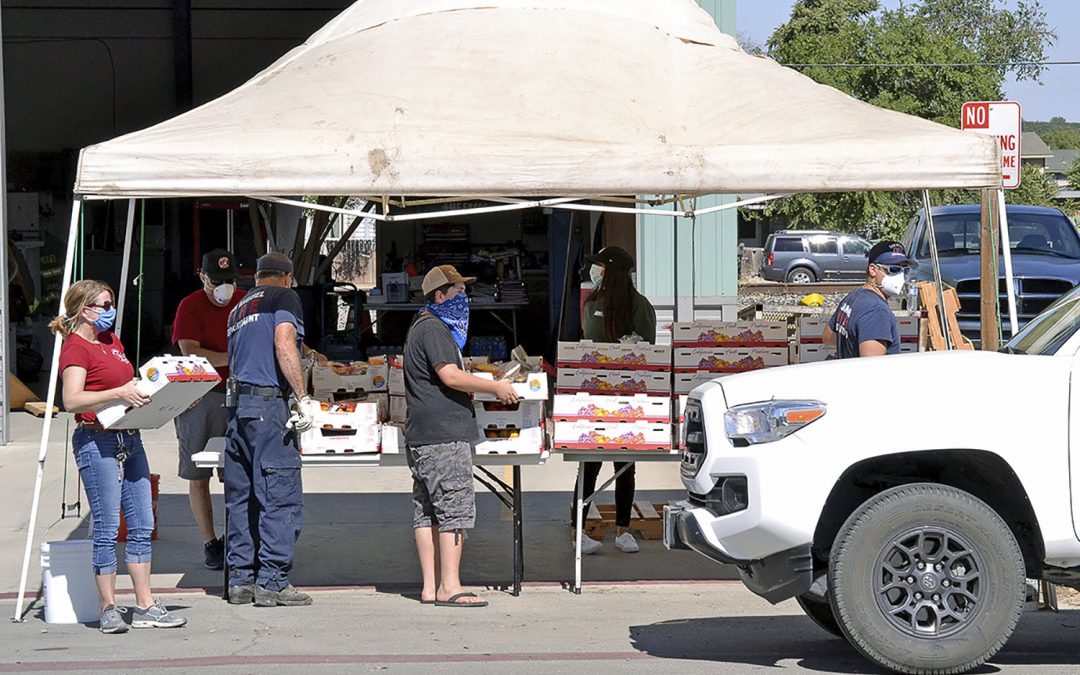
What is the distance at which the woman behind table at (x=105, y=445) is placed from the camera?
7176mm

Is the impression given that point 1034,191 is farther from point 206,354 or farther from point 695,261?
point 206,354

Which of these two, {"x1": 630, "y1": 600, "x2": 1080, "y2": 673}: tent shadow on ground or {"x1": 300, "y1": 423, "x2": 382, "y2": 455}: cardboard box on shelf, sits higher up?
{"x1": 300, "y1": 423, "x2": 382, "y2": 455}: cardboard box on shelf

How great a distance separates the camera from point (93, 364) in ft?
23.7

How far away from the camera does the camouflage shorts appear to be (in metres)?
7.89

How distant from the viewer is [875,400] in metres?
6.26

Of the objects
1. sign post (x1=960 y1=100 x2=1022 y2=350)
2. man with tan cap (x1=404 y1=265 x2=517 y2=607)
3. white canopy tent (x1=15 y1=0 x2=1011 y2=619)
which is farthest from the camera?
sign post (x1=960 y1=100 x2=1022 y2=350)

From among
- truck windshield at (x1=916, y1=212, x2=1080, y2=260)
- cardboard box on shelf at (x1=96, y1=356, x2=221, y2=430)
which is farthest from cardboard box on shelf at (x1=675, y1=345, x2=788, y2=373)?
truck windshield at (x1=916, y1=212, x2=1080, y2=260)

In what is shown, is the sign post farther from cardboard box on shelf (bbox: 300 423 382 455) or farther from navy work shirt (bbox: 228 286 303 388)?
navy work shirt (bbox: 228 286 303 388)

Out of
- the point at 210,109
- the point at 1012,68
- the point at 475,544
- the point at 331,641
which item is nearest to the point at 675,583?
the point at 475,544

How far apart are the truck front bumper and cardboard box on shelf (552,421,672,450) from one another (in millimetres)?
1636

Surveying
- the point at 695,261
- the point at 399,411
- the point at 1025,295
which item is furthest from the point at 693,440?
the point at 1025,295

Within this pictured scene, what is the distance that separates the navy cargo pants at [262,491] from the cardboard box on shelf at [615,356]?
1.71 m

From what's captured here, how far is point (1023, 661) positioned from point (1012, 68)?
64.1 metres

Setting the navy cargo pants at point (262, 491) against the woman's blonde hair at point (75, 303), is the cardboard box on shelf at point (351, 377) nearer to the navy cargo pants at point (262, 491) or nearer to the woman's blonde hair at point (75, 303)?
the navy cargo pants at point (262, 491)
